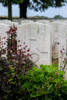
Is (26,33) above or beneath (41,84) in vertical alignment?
above

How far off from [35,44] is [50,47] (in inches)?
7.9

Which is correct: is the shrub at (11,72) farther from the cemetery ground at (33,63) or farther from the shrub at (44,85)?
the shrub at (44,85)

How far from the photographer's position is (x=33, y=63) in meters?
3.35

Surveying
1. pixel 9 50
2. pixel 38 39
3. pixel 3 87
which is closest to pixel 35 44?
pixel 38 39

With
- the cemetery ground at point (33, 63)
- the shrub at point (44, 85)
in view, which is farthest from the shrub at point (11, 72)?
the shrub at point (44, 85)

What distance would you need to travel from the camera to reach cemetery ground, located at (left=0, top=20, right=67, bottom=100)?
2.66m

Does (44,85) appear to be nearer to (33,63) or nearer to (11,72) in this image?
(11,72)

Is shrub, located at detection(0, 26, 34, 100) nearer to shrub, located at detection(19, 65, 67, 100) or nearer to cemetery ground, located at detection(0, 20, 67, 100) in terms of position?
cemetery ground, located at detection(0, 20, 67, 100)

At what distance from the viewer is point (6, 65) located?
2.64m

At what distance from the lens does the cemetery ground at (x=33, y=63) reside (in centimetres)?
266

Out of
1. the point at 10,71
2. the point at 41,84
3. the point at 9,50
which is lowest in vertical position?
the point at 41,84

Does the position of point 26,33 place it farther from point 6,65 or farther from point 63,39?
point 6,65

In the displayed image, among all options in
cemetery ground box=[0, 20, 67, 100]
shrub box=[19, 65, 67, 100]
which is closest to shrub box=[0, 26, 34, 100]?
cemetery ground box=[0, 20, 67, 100]

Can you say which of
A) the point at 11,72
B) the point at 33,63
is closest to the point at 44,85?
the point at 11,72
